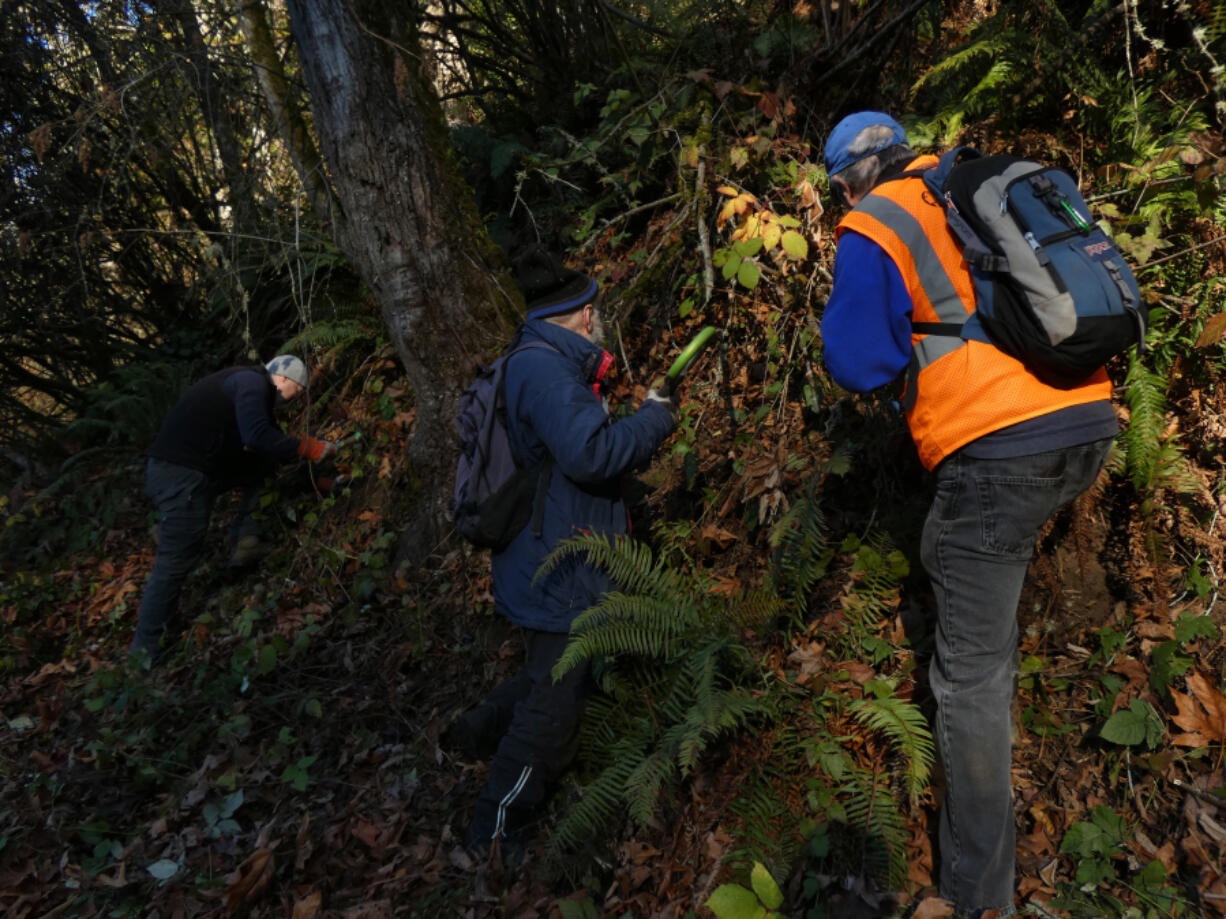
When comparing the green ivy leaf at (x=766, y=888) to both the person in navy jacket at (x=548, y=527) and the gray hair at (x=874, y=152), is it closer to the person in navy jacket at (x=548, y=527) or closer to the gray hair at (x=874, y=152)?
the person in navy jacket at (x=548, y=527)

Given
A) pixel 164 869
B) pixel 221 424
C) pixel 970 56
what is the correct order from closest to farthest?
pixel 970 56
pixel 164 869
pixel 221 424

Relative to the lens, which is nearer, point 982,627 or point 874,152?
point 982,627

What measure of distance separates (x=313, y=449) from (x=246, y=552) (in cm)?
112

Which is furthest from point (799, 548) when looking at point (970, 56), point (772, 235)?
point (970, 56)

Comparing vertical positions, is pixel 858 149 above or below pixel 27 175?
below

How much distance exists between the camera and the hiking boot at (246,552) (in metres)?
6.50

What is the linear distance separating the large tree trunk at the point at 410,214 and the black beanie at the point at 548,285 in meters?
1.84

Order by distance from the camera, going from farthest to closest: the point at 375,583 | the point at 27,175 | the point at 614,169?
the point at 27,175, the point at 614,169, the point at 375,583

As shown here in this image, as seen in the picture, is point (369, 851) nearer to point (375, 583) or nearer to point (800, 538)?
point (375, 583)

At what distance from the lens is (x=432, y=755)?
4.27 metres

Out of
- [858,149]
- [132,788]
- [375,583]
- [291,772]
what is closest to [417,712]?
[291,772]

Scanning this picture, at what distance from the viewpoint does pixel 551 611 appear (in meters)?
3.34

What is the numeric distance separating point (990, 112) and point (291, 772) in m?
5.26

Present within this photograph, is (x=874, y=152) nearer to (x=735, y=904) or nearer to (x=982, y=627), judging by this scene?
(x=982, y=627)
